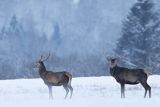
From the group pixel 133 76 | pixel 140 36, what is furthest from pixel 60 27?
pixel 133 76

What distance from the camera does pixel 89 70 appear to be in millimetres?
80000

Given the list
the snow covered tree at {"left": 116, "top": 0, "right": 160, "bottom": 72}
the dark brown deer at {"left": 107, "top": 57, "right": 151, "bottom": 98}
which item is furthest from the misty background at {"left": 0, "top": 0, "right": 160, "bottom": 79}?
the dark brown deer at {"left": 107, "top": 57, "right": 151, "bottom": 98}

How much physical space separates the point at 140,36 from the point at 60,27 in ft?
318

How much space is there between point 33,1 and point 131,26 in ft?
384

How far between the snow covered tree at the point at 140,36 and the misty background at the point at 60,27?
4838 cm

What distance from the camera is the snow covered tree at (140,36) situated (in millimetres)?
56156

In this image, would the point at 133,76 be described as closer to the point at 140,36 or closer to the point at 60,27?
the point at 140,36

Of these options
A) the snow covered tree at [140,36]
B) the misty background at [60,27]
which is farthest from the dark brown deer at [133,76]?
the misty background at [60,27]

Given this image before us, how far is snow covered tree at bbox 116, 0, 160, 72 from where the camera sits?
184 feet

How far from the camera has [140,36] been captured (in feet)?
193

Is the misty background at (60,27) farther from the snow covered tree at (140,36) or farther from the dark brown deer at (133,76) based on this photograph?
the dark brown deer at (133,76)

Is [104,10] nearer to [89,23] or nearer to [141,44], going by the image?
[89,23]

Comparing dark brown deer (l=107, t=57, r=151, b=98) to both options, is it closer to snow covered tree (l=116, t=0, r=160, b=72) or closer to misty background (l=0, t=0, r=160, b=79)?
snow covered tree (l=116, t=0, r=160, b=72)

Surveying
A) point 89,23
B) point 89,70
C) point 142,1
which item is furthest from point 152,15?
point 89,23
